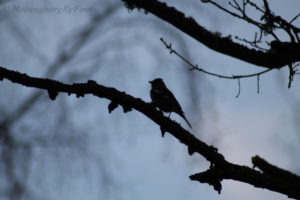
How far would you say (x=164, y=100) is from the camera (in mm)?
6289

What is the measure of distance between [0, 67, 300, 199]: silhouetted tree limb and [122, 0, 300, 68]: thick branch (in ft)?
2.13

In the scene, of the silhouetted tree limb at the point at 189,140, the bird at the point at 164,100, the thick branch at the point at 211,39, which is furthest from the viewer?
the bird at the point at 164,100

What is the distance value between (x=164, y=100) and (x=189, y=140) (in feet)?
11.5

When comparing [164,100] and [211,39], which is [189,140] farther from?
[164,100]

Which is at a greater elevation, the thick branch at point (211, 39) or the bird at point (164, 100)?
the bird at point (164, 100)

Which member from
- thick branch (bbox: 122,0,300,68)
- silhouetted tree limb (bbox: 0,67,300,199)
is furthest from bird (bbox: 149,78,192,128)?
silhouetted tree limb (bbox: 0,67,300,199)

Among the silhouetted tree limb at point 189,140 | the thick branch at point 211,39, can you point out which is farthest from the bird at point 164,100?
the silhouetted tree limb at point 189,140

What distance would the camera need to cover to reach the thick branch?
3.12 metres

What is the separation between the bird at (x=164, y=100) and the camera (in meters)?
6.24

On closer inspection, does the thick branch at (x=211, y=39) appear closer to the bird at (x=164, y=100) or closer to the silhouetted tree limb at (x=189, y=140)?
the silhouetted tree limb at (x=189, y=140)

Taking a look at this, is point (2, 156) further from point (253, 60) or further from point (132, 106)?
point (253, 60)

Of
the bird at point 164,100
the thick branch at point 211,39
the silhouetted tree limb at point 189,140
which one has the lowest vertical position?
the silhouetted tree limb at point 189,140

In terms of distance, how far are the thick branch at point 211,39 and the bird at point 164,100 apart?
294cm

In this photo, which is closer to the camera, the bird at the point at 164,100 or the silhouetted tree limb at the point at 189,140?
the silhouetted tree limb at the point at 189,140
